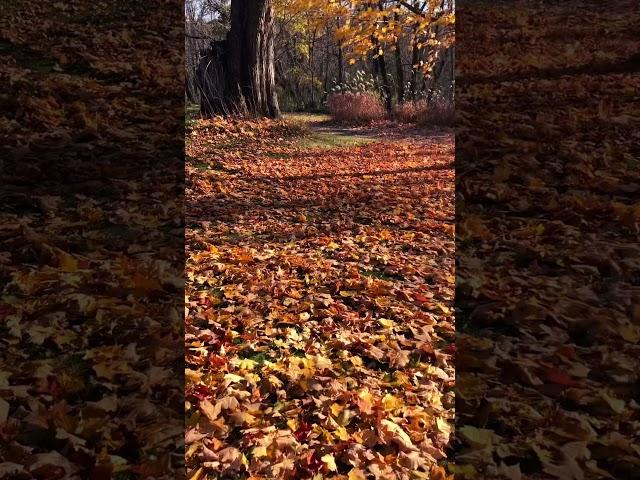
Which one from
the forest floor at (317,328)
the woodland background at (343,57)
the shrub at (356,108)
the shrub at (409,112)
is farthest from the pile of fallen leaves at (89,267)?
the shrub at (409,112)

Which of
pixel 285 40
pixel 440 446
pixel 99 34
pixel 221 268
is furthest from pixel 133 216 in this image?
pixel 285 40

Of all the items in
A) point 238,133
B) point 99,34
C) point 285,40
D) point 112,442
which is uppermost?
point 285,40

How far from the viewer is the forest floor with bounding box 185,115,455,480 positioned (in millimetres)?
2036

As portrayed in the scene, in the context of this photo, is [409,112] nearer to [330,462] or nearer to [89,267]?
[89,267]

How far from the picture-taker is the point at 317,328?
301cm

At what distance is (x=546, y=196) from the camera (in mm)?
4121

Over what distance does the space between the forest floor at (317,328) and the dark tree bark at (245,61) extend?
357 centimetres

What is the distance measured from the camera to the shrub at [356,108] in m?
15.7

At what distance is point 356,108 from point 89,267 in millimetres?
13709

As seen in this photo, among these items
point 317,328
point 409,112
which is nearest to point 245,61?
Result: point 409,112

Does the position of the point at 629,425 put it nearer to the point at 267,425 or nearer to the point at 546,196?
the point at 267,425

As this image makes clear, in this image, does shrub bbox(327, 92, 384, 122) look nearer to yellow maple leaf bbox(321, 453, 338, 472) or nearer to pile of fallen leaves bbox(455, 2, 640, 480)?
pile of fallen leaves bbox(455, 2, 640, 480)

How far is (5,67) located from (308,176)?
350cm

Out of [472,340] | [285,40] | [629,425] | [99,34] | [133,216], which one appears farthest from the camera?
[285,40]
